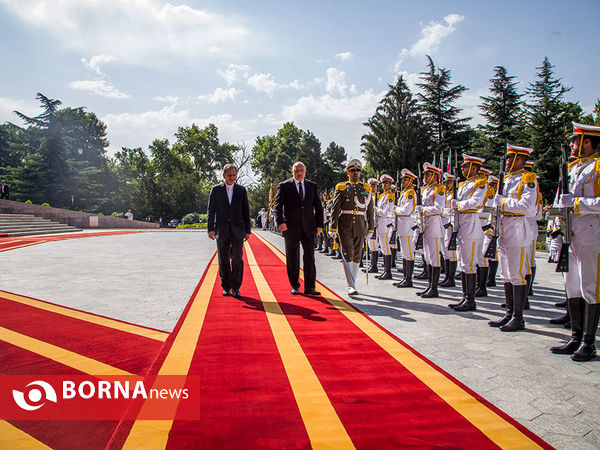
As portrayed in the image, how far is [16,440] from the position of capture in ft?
7.48

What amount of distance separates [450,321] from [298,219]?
2.84 m

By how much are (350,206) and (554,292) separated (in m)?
4.18

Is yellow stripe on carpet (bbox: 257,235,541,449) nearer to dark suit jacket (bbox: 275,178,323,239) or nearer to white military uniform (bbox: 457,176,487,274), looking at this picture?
white military uniform (bbox: 457,176,487,274)

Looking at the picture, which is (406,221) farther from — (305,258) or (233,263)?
(233,263)

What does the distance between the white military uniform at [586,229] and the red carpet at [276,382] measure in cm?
180

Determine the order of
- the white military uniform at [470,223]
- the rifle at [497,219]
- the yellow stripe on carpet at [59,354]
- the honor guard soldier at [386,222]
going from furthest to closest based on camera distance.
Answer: the honor guard soldier at [386,222]
the white military uniform at [470,223]
the rifle at [497,219]
the yellow stripe on carpet at [59,354]

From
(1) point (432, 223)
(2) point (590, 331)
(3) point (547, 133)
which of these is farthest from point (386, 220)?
(3) point (547, 133)

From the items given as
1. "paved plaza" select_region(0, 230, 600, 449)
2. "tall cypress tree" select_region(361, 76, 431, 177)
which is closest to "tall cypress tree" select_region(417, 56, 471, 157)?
"tall cypress tree" select_region(361, 76, 431, 177)

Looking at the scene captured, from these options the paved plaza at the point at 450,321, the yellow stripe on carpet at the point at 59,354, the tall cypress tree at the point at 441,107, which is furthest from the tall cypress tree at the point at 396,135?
the yellow stripe on carpet at the point at 59,354

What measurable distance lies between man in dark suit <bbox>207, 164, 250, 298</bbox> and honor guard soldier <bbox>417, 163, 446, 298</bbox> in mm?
3069

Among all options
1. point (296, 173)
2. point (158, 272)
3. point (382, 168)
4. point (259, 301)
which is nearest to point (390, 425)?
point (259, 301)

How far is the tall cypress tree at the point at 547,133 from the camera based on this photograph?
2855 centimetres

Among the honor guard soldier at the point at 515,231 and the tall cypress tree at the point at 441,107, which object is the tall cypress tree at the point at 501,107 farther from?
the honor guard soldier at the point at 515,231

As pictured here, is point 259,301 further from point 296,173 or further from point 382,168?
point 382,168
